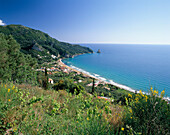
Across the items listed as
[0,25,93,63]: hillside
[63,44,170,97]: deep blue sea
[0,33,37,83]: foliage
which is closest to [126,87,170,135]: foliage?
[63,44,170,97]: deep blue sea

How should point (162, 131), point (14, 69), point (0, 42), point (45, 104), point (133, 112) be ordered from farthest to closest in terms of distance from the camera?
point (14, 69), point (0, 42), point (45, 104), point (133, 112), point (162, 131)

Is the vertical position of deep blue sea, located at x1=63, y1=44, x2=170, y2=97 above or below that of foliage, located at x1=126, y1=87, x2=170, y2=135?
below

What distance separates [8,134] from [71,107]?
1.75 m

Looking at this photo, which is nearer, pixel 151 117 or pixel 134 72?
pixel 151 117

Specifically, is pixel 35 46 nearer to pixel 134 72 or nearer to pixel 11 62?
pixel 11 62

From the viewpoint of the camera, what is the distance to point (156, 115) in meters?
1.70

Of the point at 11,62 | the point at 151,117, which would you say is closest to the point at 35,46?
the point at 11,62

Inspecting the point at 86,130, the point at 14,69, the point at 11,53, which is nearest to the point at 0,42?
the point at 11,53

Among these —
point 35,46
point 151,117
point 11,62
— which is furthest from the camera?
point 35,46

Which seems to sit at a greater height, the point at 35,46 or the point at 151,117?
the point at 35,46

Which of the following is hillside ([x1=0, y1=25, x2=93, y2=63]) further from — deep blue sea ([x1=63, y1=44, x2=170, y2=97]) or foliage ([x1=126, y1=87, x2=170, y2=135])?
foliage ([x1=126, y1=87, x2=170, y2=135])

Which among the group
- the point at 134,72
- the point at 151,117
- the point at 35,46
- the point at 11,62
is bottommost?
the point at 134,72

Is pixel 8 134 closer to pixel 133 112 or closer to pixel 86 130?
pixel 86 130

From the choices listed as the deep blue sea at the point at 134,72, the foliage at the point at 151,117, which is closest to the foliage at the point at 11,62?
the foliage at the point at 151,117
